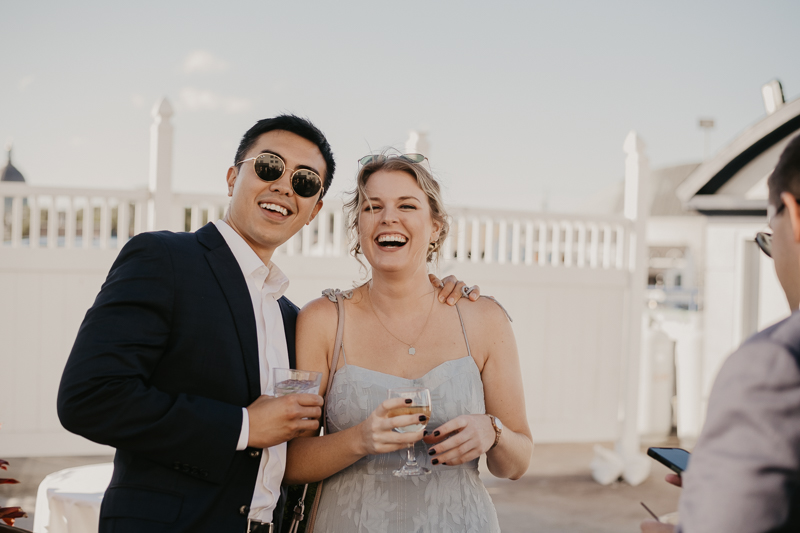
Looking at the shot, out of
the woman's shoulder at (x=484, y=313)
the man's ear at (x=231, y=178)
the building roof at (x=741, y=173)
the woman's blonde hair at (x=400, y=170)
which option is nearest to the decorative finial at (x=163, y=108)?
the man's ear at (x=231, y=178)

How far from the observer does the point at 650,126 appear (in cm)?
5031

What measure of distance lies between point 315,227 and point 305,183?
16.7ft

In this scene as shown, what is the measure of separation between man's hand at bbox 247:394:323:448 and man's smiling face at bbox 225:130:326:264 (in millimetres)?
658

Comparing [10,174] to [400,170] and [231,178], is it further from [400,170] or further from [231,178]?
[400,170]

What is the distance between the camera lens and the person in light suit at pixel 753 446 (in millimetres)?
974

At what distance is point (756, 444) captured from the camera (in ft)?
3.21

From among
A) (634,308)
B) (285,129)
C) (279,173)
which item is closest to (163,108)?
(285,129)

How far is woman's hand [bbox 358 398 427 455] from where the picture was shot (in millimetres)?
1948

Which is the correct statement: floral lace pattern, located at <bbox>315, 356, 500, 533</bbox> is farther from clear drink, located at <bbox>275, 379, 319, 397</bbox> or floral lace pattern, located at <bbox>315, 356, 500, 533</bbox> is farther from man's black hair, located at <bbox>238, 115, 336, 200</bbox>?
man's black hair, located at <bbox>238, 115, 336, 200</bbox>

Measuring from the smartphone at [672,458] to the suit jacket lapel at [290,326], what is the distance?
1.34 m

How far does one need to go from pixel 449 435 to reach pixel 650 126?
5358 cm

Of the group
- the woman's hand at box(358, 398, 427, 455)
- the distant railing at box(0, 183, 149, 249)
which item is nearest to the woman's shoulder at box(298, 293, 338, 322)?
the woman's hand at box(358, 398, 427, 455)

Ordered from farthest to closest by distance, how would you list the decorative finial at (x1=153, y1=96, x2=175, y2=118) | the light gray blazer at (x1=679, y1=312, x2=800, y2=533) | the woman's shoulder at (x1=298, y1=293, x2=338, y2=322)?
the decorative finial at (x1=153, y1=96, x2=175, y2=118) < the woman's shoulder at (x1=298, y1=293, x2=338, y2=322) < the light gray blazer at (x1=679, y1=312, x2=800, y2=533)

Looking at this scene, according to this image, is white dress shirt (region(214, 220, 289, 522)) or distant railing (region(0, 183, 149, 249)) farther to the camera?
distant railing (region(0, 183, 149, 249))
